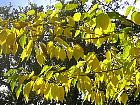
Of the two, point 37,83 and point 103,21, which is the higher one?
point 103,21

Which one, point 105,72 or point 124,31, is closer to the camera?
point 124,31

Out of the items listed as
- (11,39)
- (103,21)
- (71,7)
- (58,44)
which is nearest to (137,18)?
(103,21)

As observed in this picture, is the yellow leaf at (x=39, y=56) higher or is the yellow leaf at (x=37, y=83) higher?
the yellow leaf at (x=39, y=56)

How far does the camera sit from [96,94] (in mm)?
2244

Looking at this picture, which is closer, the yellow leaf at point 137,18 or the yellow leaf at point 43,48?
the yellow leaf at point 137,18

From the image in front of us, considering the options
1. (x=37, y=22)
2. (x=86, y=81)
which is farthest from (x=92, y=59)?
(x=37, y=22)

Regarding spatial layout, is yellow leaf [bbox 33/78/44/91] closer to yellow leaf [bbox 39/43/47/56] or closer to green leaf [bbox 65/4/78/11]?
yellow leaf [bbox 39/43/47/56]

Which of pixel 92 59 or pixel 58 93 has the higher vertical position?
pixel 92 59

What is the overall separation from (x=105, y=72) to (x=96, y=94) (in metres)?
0.17

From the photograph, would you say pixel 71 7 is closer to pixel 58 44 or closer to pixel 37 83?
pixel 58 44

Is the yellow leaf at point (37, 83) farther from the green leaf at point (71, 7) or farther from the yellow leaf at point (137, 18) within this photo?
the yellow leaf at point (137, 18)

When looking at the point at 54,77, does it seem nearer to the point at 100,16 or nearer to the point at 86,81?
the point at 86,81

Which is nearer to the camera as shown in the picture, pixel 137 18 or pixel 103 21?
pixel 103 21

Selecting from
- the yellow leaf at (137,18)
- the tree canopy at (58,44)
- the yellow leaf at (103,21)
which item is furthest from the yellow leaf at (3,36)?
the yellow leaf at (137,18)
